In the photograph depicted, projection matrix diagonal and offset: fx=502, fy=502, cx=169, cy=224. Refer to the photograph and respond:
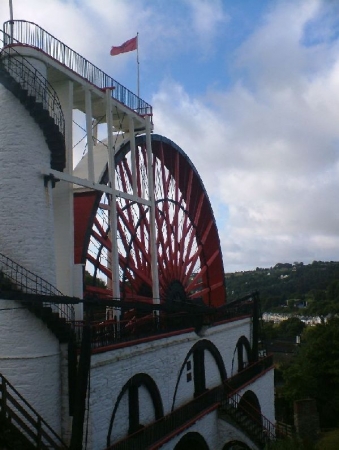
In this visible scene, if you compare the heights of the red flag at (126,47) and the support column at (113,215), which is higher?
the red flag at (126,47)

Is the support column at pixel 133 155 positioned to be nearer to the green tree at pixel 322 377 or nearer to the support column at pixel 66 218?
the support column at pixel 66 218

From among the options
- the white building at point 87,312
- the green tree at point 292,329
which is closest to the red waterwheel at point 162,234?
the white building at point 87,312

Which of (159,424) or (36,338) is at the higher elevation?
(36,338)

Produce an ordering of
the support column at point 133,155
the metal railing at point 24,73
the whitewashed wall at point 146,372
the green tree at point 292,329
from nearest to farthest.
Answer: the whitewashed wall at point 146,372 → the metal railing at point 24,73 → the support column at point 133,155 → the green tree at point 292,329

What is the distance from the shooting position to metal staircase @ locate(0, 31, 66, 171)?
12055 millimetres

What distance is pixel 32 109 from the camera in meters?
12.3

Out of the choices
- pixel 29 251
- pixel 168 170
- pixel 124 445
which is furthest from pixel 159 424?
pixel 168 170

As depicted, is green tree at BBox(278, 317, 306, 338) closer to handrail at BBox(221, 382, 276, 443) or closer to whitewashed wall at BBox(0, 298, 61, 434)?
handrail at BBox(221, 382, 276, 443)

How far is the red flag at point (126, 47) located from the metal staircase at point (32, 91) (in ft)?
18.5

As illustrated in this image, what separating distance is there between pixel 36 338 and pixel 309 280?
194 m

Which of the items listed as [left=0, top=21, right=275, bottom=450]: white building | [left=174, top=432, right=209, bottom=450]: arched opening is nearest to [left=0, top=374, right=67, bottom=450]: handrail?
[left=0, top=21, right=275, bottom=450]: white building

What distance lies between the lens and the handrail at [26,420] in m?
9.26

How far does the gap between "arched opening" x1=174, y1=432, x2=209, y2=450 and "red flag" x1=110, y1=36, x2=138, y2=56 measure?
520 inches

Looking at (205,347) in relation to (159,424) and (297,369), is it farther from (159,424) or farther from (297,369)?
(297,369)
